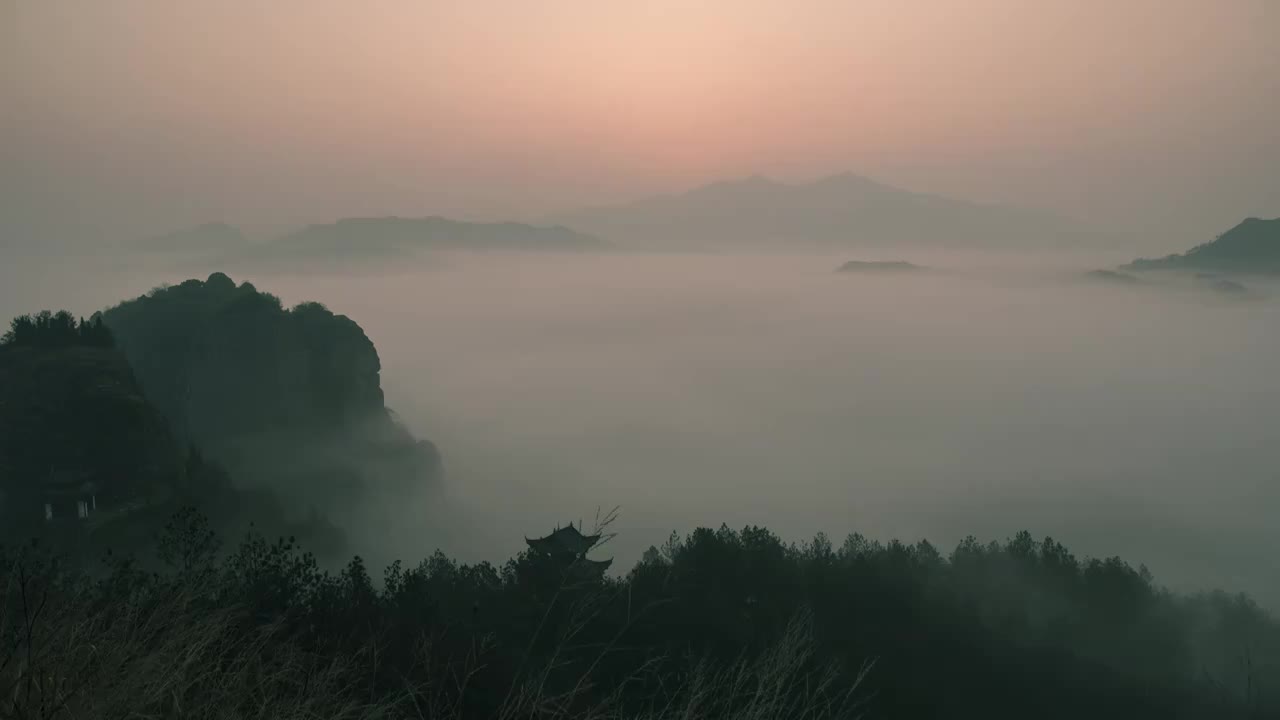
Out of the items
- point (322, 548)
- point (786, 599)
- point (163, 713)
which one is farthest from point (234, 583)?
point (322, 548)

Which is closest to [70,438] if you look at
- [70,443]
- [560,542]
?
[70,443]

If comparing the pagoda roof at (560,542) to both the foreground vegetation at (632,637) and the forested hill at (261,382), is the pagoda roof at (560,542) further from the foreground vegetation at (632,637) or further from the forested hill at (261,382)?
the forested hill at (261,382)

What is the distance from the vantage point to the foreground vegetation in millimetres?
5641

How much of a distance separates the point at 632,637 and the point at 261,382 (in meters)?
69.7

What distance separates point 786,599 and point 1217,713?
66.2 ft

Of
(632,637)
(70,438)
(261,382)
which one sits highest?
(70,438)

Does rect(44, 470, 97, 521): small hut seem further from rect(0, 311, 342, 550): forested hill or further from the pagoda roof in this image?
the pagoda roof

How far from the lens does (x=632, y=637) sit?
2403 cm

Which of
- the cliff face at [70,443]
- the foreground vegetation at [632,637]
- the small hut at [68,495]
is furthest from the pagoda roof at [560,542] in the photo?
the small hut at [68,495]

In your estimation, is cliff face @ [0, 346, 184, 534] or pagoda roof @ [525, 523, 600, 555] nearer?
pagoda roof @ [525, 523, 600, 555]

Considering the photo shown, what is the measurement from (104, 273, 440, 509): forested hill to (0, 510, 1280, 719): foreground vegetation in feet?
67.6

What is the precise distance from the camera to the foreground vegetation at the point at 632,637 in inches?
222

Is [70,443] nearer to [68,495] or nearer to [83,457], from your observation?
[83,457]

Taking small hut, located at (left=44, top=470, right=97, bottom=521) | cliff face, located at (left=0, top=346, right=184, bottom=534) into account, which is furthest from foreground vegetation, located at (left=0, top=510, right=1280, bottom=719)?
small hut, located at (left=44, top=470, right=97, bottom=521)
